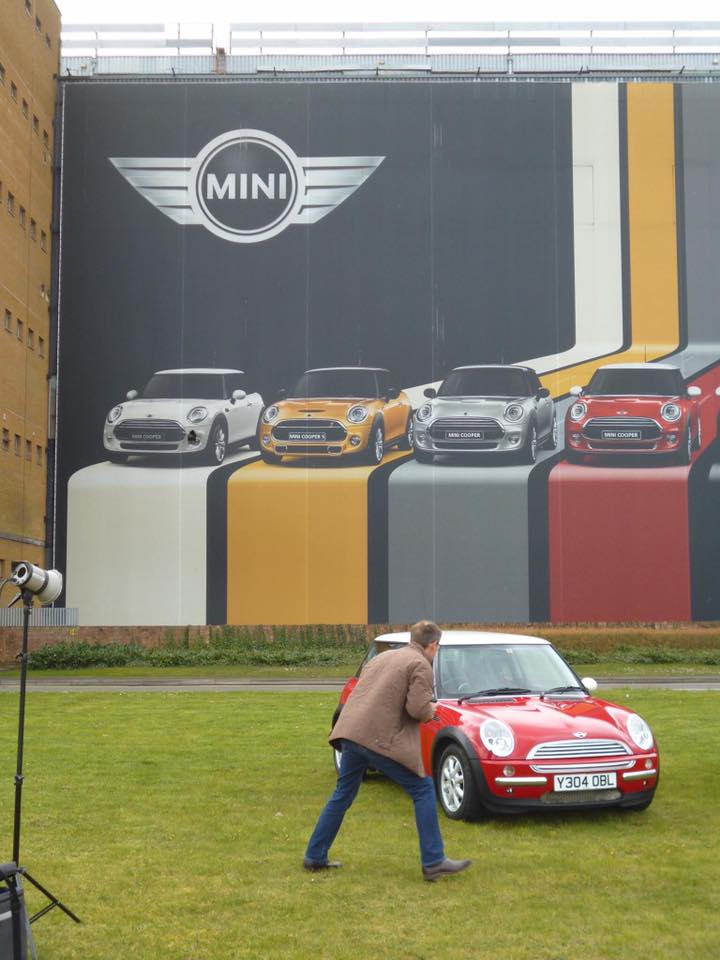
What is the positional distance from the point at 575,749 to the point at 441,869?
6.59ft

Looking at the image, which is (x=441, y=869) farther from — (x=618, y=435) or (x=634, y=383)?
(x=634, y=383)

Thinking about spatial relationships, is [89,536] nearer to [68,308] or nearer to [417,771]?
[68,308]

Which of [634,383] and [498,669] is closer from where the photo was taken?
[498,669]

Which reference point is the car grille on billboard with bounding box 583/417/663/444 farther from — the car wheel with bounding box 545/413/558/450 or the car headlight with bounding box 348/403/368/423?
the car headlight with bounding box 348/403/368/423

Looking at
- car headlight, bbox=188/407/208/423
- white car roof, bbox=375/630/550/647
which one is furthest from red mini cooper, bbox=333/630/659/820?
car headlight, bbox=188/407/208/423

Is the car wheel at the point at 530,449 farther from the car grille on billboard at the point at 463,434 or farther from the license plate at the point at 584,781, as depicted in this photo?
the license plate at the point at 584,781

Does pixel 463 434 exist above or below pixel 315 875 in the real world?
above

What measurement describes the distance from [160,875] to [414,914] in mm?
1873

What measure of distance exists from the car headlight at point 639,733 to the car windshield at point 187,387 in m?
31.6

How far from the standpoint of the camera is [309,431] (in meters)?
39.1

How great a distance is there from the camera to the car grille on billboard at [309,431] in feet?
127

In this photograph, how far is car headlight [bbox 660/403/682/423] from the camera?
3938cm

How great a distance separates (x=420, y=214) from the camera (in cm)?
4041

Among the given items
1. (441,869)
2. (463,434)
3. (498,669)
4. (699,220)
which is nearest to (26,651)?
(441,869)
